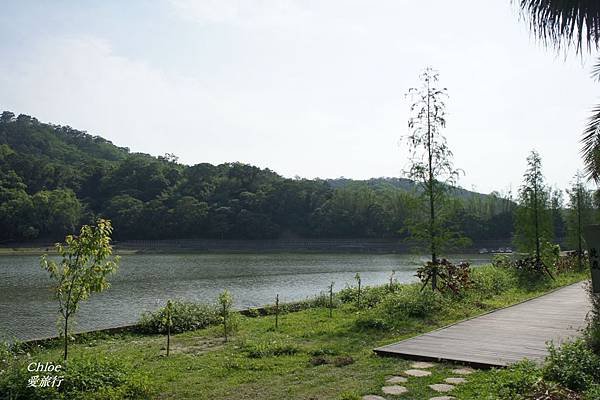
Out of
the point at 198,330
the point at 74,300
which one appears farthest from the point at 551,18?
the point at 198,330

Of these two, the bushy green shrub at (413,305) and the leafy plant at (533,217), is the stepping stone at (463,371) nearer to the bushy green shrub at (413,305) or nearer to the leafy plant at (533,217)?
the bushy green shrub at (413,305)

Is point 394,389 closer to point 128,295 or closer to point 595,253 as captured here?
point 595,253

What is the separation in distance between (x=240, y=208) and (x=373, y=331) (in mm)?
76483

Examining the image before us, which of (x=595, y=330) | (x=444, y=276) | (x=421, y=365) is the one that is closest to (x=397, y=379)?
(x=421, y=365)

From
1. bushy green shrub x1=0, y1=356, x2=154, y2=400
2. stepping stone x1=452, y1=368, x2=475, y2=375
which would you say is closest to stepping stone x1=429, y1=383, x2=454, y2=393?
stepping stone x1=452, y1=368, x2=475, y2=375

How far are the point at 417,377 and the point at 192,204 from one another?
7915cm

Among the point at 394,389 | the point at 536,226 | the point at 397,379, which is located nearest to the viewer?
the point at 394,389

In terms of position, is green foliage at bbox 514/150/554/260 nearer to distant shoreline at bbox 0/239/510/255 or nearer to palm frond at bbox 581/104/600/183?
palm frond at bbox 581/104/600/183

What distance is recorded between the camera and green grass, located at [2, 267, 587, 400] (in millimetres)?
5707

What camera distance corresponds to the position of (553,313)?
34.5 feet

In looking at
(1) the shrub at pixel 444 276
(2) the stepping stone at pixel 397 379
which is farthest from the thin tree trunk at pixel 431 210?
(2) the stepping stone at pixel 397 379

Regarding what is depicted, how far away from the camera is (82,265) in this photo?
6.82 metres

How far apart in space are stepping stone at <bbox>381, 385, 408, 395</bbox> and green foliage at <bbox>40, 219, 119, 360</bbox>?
3.70m

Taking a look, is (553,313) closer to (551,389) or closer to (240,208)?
(551,389)
